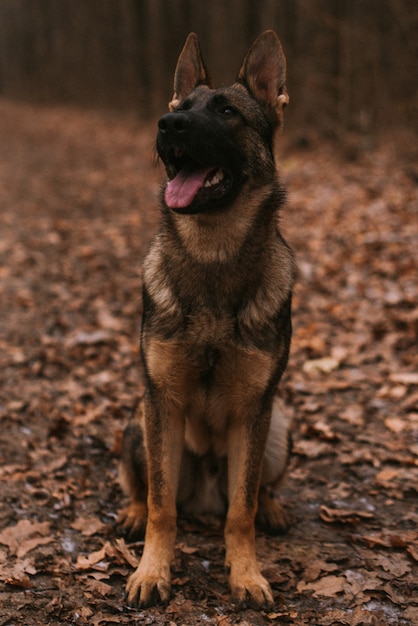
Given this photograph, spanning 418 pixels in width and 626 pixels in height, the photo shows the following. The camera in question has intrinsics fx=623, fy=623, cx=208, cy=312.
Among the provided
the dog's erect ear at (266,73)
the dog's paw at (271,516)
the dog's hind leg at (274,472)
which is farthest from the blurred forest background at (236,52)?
the dog's paw at (271,516)

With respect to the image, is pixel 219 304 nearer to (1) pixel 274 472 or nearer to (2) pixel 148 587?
(1) pixel 274 472

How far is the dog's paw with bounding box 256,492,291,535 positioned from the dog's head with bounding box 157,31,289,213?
1.96 m

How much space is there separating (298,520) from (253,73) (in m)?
2.80

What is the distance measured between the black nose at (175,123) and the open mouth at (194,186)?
0.22m

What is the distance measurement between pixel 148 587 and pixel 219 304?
1.52 m

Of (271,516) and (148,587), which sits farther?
(271,516)

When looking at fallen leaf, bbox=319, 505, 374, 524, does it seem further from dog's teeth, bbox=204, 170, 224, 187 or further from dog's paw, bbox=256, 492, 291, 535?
dog's teeth, bbox=204, 170, 224, 187

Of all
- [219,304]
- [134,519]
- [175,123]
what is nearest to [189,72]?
[175,123]

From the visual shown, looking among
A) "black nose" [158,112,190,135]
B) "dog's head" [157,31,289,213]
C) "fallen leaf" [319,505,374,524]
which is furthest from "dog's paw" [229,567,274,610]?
"black nose" [158,112,190,135]

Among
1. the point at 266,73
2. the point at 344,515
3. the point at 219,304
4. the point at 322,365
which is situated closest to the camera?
the point at 219,304

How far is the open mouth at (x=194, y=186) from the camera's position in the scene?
10.3 feet

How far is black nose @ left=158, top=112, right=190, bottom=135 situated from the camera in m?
3.09

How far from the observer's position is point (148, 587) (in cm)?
324

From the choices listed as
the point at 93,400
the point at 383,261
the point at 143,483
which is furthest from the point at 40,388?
the point at 383,261
